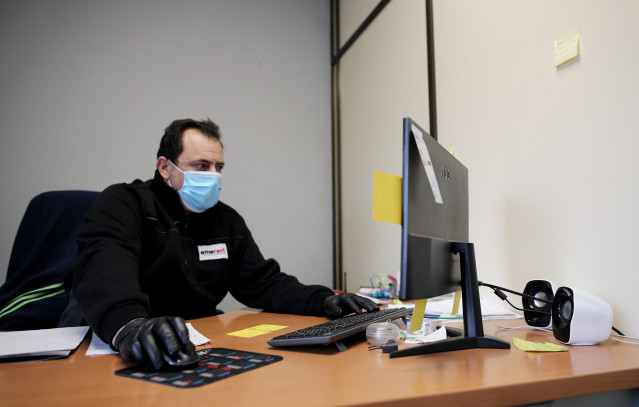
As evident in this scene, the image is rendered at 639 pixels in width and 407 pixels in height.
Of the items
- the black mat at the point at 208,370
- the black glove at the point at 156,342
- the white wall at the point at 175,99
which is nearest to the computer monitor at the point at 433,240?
the black mat at the point at 208,370

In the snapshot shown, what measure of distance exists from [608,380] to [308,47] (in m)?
2.73

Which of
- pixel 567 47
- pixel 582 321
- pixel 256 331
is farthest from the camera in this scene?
pixel 567 47

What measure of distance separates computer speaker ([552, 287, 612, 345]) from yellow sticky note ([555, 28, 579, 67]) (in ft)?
2.11

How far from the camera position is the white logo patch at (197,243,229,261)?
4.56 feet

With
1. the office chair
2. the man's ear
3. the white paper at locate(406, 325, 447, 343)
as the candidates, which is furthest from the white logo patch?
the white paper at locate(406, 325, 447, 343)

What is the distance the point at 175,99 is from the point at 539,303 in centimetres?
230

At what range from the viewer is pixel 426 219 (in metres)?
0.70

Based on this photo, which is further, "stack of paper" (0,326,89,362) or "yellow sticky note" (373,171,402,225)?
"stack of paper" (0,326,89,362)

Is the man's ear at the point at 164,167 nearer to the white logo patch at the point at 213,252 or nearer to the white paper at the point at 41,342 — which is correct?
the white logo patch at the point at 213,252

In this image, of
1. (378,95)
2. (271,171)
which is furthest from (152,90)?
(378,95)

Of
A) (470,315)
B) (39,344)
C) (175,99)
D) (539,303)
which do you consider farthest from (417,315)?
(175,99)

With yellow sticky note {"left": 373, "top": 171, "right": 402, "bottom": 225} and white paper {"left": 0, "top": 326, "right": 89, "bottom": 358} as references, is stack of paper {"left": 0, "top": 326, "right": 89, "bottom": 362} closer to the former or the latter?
white paper {"left": 0, "top": 326, "right": 89, "bottom": 358}

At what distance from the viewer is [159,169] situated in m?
1.48

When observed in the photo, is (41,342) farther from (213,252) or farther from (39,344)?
(213,252)
